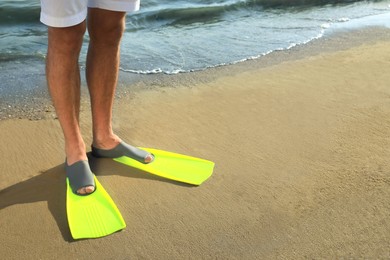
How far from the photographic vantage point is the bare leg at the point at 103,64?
89.7 inches

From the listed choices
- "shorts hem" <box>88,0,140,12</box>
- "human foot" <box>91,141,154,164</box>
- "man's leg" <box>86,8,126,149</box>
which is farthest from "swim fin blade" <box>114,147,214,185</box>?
"shorts hem" <box>88,0,140,12</box>

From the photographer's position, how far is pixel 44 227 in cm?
202

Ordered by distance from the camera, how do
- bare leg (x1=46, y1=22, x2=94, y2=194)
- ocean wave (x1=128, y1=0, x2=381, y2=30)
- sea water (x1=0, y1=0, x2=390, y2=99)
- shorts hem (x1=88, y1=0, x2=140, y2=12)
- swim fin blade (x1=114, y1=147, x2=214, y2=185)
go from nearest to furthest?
bare leg (x1=46, y1=22, x2=94, y2=194) → shorts hem (x1=88, y1=0, x2=140, y2=12) → swim fin blade (x1=114, y1=147, x2=214, y2=185) → sea water (x1=0, y1=0, x2=390, y2=99) → ocean wave (x1=128, y1=0, x2=381, y2=30)

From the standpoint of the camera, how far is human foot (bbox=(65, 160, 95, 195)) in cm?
222

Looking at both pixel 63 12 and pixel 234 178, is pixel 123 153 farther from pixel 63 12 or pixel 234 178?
pixel 63 12

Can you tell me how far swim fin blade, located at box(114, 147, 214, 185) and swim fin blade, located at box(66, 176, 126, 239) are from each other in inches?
11.0

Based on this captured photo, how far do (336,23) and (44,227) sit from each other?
15.7 ft

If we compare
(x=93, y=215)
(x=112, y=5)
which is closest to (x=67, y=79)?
(x=112, y=5)

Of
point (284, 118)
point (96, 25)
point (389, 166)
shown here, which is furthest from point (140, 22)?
point (389, 166)

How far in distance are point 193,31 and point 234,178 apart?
3.46 meters

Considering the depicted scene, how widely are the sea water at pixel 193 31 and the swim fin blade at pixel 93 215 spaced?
1625 millimetres

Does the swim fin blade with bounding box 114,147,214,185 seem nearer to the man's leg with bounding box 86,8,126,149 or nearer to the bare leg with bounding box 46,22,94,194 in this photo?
the man's leg with bounding box 86,8,126,149

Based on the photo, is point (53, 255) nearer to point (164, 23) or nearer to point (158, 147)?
point (158, 147)

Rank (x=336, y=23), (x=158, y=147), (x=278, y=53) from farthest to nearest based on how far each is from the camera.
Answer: (x=336, y=23)
(x=278, y=53)
(x=158, y=147)
